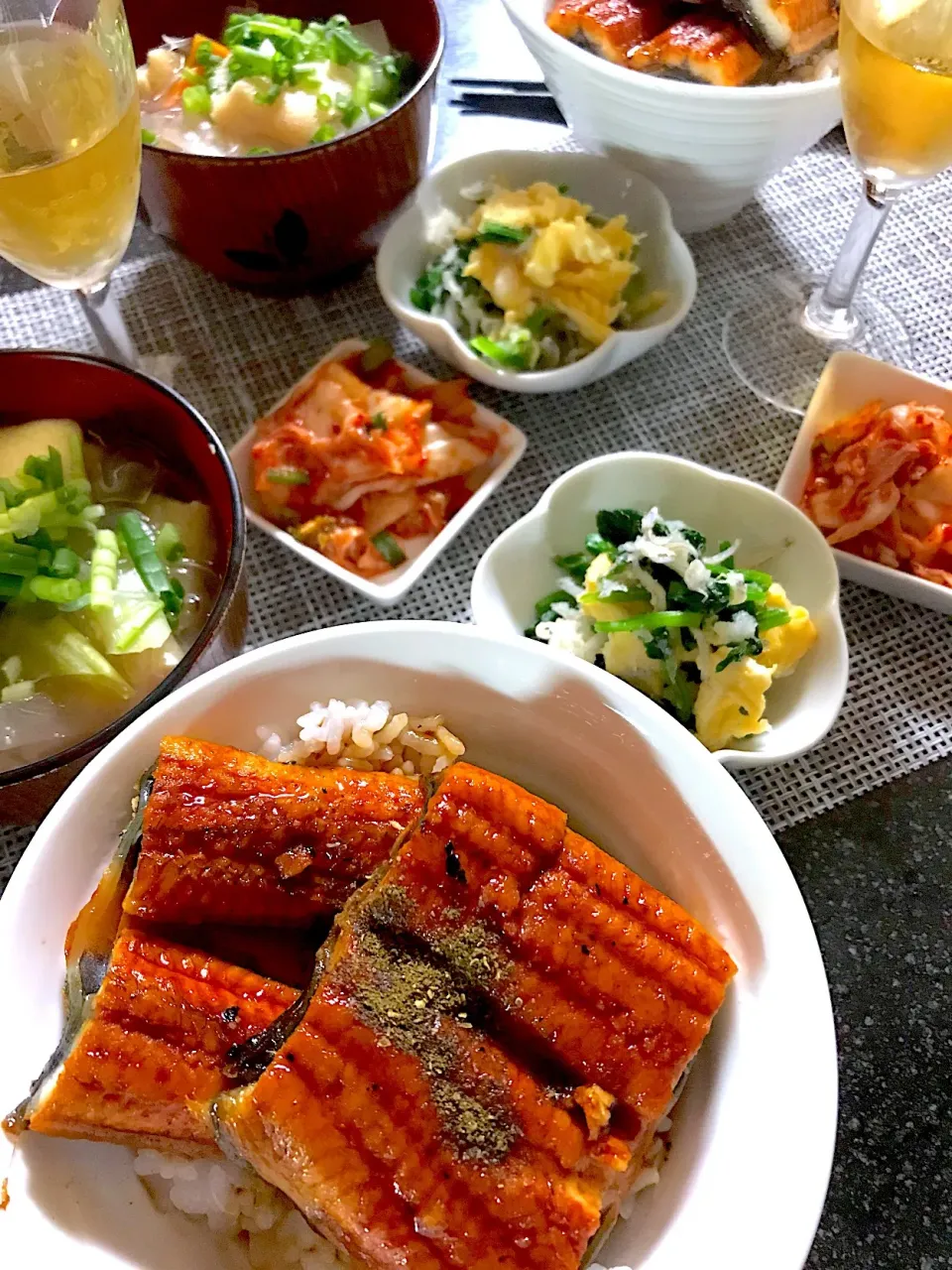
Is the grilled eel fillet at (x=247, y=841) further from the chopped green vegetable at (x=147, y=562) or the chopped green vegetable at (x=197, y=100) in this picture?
the chopped green vegetable at (x=197, y=100)

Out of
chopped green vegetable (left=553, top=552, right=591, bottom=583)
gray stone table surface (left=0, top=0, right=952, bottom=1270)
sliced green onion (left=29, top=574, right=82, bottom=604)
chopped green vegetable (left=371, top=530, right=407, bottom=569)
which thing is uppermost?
sliced green onion (left=29, top=574, right=82, bottom=604)

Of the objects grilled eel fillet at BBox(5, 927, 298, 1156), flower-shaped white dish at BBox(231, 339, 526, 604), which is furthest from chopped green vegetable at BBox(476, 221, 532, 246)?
grilled eel fillet at BBox(5, 927, 298, 1156)

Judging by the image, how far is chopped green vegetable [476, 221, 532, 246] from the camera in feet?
4.88

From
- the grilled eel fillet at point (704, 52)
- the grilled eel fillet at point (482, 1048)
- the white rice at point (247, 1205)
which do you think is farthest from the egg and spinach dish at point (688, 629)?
the grilled eel fillet at point (704, 52)

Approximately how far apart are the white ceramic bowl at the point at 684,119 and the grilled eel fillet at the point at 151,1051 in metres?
1.31

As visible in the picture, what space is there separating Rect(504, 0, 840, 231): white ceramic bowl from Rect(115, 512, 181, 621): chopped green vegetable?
37.0 inches

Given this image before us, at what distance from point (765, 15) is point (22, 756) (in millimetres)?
1464

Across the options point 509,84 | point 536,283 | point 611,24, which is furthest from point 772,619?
point 509,84

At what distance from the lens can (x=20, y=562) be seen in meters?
1.11

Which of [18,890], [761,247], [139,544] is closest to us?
[18,890]

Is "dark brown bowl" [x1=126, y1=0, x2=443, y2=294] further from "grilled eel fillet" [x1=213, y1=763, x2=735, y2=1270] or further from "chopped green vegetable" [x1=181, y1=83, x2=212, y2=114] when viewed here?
"grilled eel fillet" [x1=213, y1=763, x2=735, y2=1270]

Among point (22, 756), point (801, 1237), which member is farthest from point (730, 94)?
point (801, 1237)

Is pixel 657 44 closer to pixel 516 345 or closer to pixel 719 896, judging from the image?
pixel 516 345

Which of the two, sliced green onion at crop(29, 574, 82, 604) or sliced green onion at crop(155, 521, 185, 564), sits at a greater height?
sliced green onion at crop(29, 574, 82, 604)
